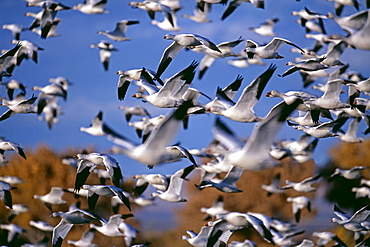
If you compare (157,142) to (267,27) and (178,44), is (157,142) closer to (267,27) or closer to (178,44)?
(178,44)

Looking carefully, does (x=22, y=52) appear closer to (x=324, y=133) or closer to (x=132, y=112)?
(x=132, y=112)

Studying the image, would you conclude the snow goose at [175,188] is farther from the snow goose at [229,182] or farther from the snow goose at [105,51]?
the snow goose at [105,51]

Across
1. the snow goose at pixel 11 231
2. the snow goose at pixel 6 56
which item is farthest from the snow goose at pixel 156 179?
the snow goose at pixel 11 231

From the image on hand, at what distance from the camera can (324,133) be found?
456 inches

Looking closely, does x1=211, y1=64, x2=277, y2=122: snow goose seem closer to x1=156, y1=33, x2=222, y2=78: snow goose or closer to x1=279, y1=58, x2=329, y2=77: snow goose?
x1=156, y1=33, x2=222, y2=78: snow goose

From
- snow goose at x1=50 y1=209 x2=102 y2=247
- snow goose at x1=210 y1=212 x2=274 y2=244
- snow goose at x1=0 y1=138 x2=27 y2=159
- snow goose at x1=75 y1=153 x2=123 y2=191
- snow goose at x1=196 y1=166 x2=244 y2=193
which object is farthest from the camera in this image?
snow goose at x1=0 y1=138 x2=27 y2=159

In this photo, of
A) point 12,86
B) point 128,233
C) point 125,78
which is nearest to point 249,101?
point 125,78

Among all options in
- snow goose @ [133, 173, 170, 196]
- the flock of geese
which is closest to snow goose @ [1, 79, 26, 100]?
the flock of geese

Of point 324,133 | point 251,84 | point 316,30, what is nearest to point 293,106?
point 251,84

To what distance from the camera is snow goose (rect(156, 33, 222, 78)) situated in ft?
34.5

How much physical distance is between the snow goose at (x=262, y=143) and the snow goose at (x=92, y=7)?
8.25 metres

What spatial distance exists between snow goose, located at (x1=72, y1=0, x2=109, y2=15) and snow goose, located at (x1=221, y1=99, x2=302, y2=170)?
27.1 feet

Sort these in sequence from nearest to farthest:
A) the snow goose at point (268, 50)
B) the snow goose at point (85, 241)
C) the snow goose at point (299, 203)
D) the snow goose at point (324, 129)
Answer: the snow goose at point (268, 50), the snow goose at point (324, 129), the snow goose at point (85, 241), the snow goose at point (299, 203)

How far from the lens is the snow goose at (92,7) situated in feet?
51.9
